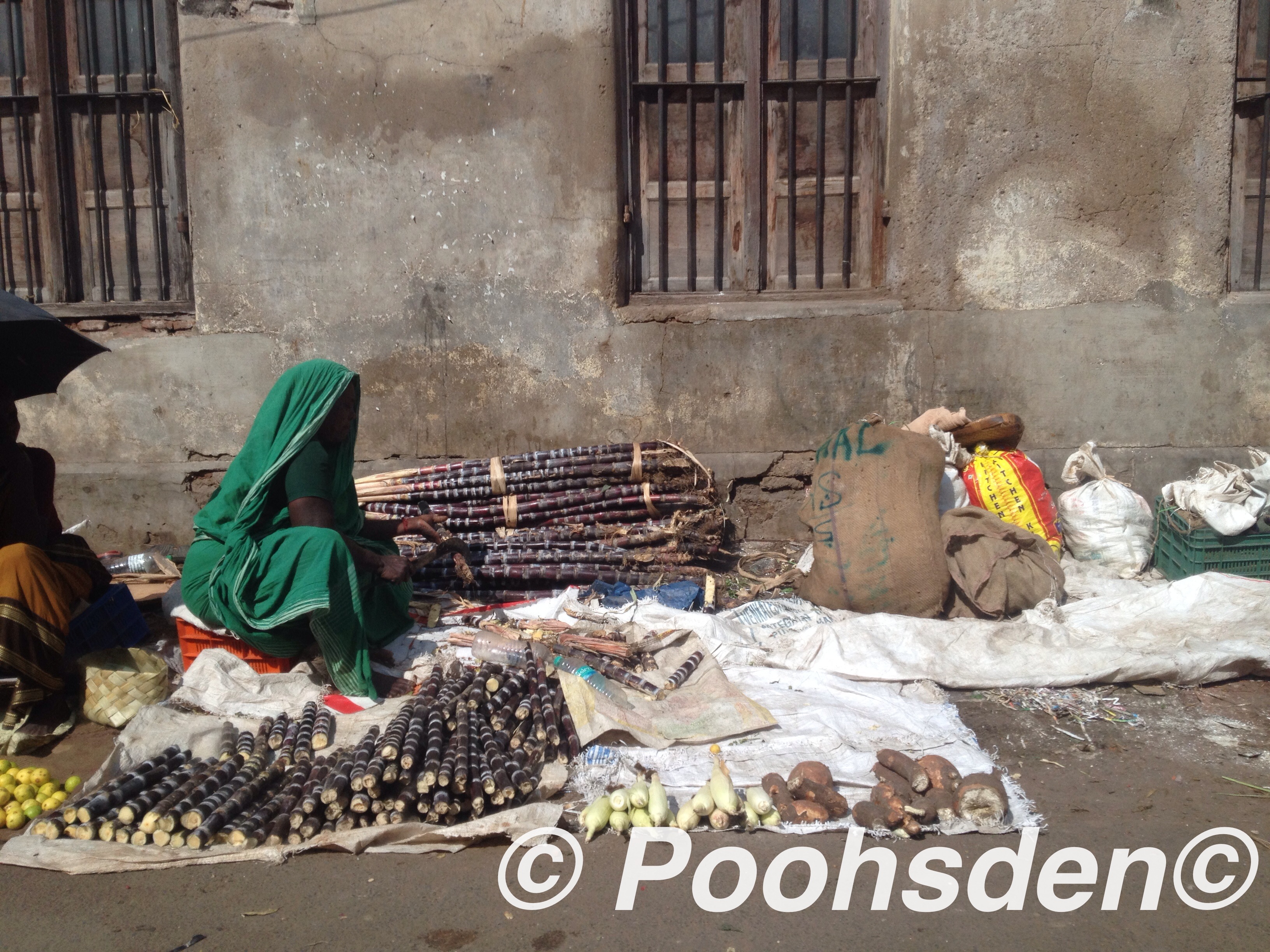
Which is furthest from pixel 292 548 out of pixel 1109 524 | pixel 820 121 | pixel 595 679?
pixel 1109 524

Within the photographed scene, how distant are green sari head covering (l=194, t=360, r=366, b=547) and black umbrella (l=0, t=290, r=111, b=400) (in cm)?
90

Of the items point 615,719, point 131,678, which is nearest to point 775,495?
point 615,719

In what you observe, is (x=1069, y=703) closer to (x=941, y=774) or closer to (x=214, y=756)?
(x=941, y=774)

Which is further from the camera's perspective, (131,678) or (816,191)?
(816,191)

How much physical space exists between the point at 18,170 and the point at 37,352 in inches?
102

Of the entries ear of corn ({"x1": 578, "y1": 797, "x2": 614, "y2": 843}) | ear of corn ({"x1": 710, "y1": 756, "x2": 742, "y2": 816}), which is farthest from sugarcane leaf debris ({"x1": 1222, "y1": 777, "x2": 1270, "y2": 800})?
ear of corn ({"x1": 578, "y1": 797, "x2": 614, "y2": 843})

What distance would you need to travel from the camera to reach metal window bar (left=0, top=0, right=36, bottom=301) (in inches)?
227

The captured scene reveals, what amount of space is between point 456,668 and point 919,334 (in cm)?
336

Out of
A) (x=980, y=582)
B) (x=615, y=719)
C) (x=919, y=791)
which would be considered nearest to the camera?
(x=919, y=791)

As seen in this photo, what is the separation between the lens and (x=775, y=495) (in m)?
5.73

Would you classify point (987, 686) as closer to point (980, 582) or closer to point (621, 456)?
point (980, 582)

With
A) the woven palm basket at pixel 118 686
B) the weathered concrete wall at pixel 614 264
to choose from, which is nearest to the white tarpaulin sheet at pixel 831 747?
the woven palm basket at pixel 118 686

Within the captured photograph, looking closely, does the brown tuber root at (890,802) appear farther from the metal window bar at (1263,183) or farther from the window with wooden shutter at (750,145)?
the metal window bar at (1263,183)

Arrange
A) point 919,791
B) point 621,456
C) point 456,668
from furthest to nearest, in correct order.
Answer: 1. point 621,456
2. point 456,668
3. point 919,791
